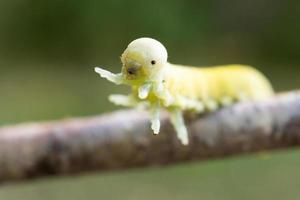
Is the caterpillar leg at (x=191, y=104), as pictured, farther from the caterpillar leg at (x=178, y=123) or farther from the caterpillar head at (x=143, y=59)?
the caterpillar head at (x=143, y=59)

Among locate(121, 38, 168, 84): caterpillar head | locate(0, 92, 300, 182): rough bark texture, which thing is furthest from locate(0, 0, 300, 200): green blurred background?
locate(121, 38, 168, 84): caterpillar head

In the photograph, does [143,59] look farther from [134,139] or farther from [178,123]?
[134,139]

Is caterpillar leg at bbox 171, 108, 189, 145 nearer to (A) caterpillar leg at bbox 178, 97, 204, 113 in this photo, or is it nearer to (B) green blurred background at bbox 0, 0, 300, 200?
(A) caterpillar leg at bbox 178, 97, 204, 113

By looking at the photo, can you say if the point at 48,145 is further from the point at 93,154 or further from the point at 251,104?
the point at 251,104

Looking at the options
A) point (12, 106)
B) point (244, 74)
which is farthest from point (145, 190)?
point (244, 74)

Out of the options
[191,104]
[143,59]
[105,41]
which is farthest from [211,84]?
[105,41]

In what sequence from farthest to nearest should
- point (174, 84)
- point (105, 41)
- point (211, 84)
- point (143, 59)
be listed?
point (105, 41)
point (211, 84)
point (174, 84)
point (143, 59)
